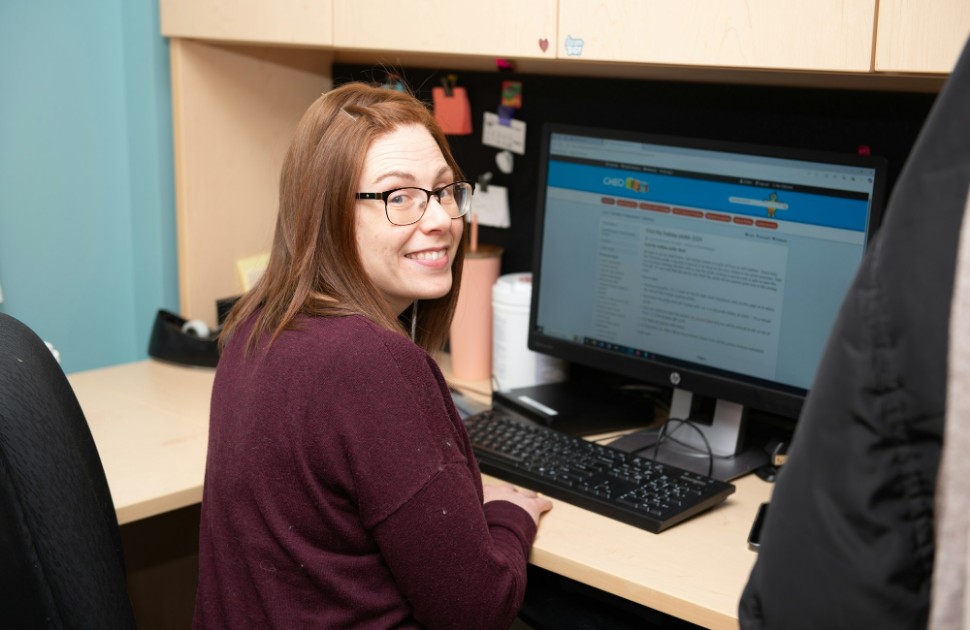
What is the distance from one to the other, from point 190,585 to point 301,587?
82cm

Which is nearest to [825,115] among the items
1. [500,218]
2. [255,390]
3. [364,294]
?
[500,218]

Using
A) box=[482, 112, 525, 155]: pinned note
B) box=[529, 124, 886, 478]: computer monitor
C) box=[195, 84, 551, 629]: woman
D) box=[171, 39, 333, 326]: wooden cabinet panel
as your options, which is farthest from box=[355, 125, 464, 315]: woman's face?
box=[171, 39, 333, 326]: wooden cabinet panel

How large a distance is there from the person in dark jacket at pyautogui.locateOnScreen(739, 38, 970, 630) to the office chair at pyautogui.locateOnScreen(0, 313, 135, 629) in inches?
21.6

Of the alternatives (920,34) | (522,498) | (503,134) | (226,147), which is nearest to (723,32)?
(920,34)

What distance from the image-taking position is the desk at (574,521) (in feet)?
3.63

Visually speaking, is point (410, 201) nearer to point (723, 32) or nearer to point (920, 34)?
point (723, 32)

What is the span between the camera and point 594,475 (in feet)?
4.38

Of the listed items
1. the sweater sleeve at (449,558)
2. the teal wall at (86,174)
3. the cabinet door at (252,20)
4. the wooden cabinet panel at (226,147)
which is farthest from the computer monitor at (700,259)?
the teal wall at (86,174)

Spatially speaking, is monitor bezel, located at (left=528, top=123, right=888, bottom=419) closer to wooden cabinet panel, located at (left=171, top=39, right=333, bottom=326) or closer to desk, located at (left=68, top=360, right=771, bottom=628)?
desk, located at (left=68, top=360, right=771, bottom=628)

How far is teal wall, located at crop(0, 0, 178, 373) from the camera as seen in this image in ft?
5.93

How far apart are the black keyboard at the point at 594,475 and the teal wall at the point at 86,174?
0.85m

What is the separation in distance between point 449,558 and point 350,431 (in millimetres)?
160

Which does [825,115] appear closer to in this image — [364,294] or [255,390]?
[364,294]

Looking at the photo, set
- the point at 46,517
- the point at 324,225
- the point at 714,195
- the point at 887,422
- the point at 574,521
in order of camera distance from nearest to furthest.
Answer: the point at 887,422 < the point at 46,517 < the point at 324,225 < the point at 574,521 < the point at 714,195
